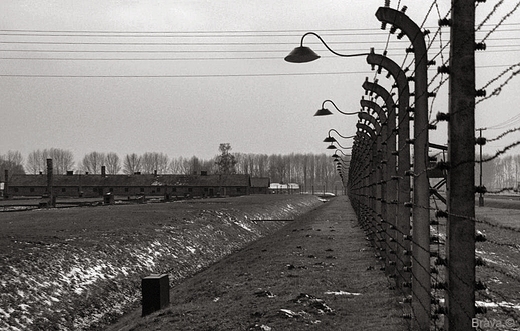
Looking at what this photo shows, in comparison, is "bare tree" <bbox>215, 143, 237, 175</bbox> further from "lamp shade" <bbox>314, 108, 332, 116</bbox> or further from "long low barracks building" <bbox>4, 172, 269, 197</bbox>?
"lamp shade" <bbox>314, 108, 332, 116</bbox>

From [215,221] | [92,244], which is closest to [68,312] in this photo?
[92,244]

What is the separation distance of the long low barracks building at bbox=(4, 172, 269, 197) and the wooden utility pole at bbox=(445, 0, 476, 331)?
359 ft

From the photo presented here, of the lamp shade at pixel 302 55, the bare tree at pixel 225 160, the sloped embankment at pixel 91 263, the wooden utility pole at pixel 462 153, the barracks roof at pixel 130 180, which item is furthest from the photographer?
the bare tree at pixel 225 160

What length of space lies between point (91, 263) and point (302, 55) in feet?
37.0

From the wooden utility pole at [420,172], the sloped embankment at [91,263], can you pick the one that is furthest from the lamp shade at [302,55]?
the sloped embankment at [91,263]

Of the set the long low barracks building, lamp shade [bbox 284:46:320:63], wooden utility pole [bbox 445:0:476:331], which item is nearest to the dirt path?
wooden utility pole [bbox 445:0:476:331]

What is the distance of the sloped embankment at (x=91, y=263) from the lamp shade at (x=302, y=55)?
819 centimetres

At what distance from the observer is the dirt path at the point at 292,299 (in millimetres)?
8594

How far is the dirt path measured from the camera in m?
8.59

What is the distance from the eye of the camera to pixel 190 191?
11788cm

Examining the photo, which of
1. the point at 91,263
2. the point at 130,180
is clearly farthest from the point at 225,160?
the point at 91,263

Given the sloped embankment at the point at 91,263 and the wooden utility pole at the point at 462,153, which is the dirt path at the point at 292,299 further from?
the wooden utility pole at the point at 462,153

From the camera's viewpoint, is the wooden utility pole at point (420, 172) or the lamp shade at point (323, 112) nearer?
the wooden utility pole at point (420, 172)

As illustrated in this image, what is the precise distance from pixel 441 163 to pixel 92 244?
59.6 ft
